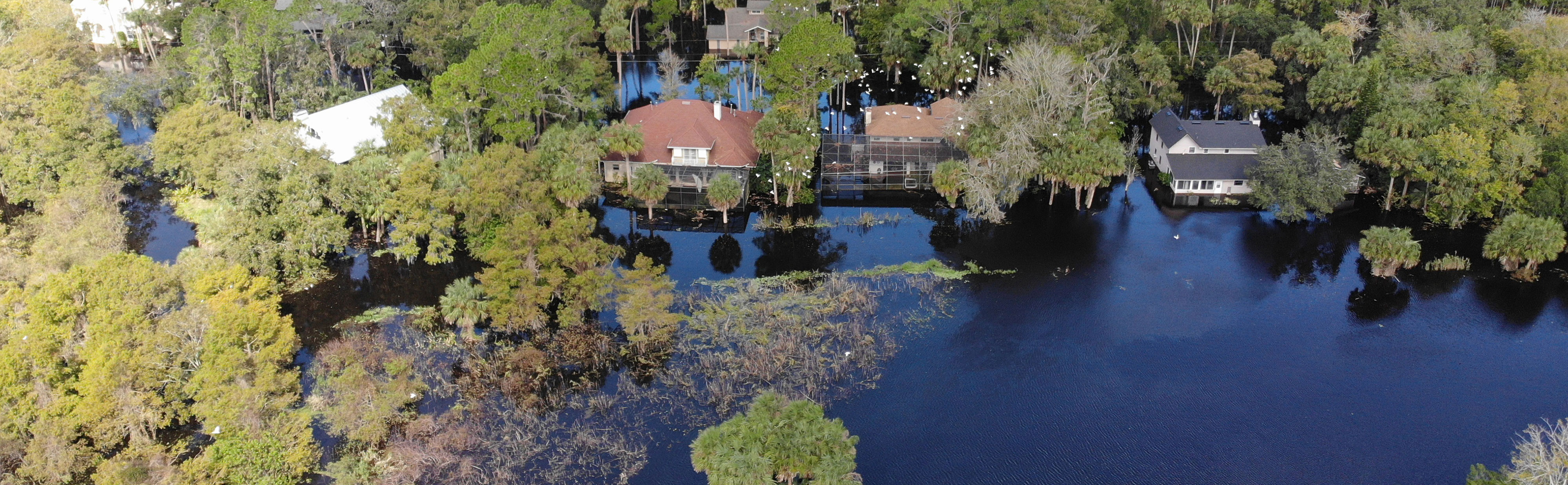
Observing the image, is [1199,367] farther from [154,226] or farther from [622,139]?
[154,226]

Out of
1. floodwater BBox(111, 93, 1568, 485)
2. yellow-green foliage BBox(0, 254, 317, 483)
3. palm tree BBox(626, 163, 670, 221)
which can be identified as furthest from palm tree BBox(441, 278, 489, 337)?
palm tree BBox(626, 163, 670, 221)

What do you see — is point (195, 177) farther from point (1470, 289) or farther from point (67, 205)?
point (1470, 289)

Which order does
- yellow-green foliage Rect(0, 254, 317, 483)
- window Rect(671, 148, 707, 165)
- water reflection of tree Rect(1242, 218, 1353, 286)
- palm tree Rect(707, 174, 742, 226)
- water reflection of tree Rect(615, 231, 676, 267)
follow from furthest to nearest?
window Rect(671, 148, 707, 165) < palm tree Rect(707, 174, 742, 226) < water reflection of tree Rect(615, 231, 676, 267) < water reflection of tree Rect(1242, 218, 1353, 286) < yellow-green foliage Rect(0, 254, 317, 483)

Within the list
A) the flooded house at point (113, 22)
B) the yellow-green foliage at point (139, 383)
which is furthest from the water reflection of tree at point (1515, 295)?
the flooded house at point (113, 22)

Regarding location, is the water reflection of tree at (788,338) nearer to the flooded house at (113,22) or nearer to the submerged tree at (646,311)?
the submerged tree at (646,311)

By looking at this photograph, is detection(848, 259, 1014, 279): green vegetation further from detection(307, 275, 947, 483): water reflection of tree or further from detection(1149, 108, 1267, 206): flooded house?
detection(1149, 108, 1267, 206): flooded house

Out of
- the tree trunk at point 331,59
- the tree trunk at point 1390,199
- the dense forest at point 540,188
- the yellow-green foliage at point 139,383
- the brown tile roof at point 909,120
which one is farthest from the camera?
the tree trunk at point 331,59
